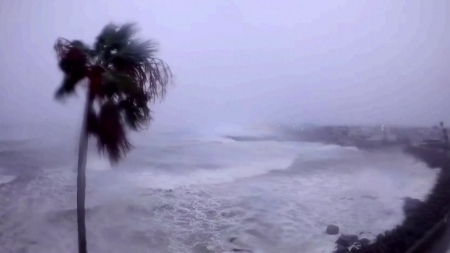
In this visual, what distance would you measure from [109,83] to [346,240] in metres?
3.58

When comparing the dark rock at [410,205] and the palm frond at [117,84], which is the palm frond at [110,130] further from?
the dark rock at [410,205]

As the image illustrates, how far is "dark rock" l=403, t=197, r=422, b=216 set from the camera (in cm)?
536

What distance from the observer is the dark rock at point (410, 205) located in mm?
5355

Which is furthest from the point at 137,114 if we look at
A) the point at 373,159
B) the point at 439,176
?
the point at 439,176

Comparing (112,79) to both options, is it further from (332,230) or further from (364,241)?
(364,241)

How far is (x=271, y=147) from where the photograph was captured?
18.3ft

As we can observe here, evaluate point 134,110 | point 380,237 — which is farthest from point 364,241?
point 134,110

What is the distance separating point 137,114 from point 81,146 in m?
0.64

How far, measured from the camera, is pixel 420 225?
17.4 ft

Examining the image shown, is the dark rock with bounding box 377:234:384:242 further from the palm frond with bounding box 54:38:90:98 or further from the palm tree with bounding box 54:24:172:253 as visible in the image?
the palm frond with bounding box 54:38:90:98

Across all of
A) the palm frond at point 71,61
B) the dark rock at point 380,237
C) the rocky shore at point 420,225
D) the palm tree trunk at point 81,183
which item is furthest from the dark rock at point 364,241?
the palm frond at point 71,61

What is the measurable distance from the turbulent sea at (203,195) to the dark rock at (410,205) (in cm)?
9

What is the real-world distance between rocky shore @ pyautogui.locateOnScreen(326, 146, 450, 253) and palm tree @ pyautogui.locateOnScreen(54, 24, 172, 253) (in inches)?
124

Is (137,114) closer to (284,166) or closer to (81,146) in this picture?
(81,146)
